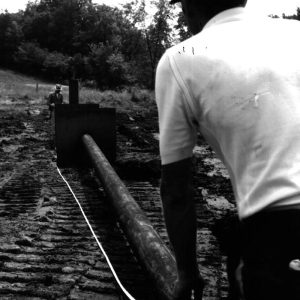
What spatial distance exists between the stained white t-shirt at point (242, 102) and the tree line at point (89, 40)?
177 ft

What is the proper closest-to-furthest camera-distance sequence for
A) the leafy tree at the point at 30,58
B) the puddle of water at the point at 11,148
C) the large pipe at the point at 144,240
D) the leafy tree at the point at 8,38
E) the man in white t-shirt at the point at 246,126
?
the man in white t-shirt at the point at 246,126 < the large pipe at the point at 144,240 < the puddle of water at the point at 11,148 < the leafy tree at the point at 30,58 < the leafy tree at the point at 8,38

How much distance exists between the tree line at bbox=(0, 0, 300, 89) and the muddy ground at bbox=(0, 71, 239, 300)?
157 feet

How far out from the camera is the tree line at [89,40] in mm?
65000

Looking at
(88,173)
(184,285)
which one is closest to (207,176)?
(88,173)

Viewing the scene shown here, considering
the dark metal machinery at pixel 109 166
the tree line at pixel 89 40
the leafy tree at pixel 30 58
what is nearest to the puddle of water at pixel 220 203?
the dark metal machinery at pixel 109 166

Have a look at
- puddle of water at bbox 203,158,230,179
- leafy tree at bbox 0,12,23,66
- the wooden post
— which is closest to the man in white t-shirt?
puddle of water at bbox 203,158,230,179

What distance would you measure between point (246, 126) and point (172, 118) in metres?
0.24

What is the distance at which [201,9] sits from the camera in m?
1.73

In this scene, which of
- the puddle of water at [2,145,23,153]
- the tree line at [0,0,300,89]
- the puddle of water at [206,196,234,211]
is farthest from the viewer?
the tree line at [0,0,300,89]

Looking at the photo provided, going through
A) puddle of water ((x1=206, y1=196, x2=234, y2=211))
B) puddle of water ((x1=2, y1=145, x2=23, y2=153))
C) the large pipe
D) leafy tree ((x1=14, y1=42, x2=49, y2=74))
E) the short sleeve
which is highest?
leafy tree ((x1=14, y1=42, x2=49, y2=74))

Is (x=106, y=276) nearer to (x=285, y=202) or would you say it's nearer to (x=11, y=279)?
(x=11, y=279)

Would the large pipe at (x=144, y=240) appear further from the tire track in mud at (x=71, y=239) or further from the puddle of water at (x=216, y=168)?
the puddle of water at (x=216, y=168)

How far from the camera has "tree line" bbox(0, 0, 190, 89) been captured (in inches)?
2562

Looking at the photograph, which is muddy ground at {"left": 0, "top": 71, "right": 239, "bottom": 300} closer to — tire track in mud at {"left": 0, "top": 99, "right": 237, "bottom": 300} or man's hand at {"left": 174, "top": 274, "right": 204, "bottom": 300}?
tire track in mud at {"left": 0, "top": 99, "right": 237, "bottom": 300}
